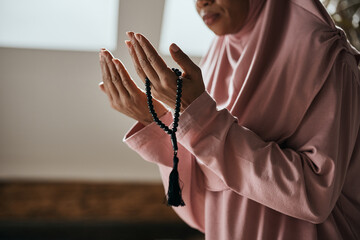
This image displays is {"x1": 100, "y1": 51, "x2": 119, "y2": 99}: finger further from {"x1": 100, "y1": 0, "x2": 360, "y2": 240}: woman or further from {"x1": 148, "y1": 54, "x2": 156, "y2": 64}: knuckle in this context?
{"x1": 148, "y1": 54, "x2": 156, "y2": 64}: knuckle

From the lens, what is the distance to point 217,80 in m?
1.12

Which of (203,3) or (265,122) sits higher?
(203,3)

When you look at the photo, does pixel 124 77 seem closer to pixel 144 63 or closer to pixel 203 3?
pixel 144 63

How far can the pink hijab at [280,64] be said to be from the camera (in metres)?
0.90

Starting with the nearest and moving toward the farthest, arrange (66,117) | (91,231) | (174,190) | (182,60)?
1. (182,60)
2. (174,190)
3. (66,117)
4. (91,231)

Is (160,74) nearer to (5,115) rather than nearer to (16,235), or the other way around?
(5,115)

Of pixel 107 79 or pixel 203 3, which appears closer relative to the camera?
pixel 107 79

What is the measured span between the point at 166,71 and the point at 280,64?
311mm

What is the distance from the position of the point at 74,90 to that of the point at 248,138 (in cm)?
206

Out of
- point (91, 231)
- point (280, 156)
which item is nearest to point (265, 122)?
point (280, 156)

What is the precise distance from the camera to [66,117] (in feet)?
9.34

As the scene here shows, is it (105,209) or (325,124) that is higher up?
(325,124)

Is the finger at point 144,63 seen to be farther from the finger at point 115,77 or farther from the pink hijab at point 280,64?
the pink hijab at point 280,64

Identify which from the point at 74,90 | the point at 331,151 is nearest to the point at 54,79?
the point at 74,90
